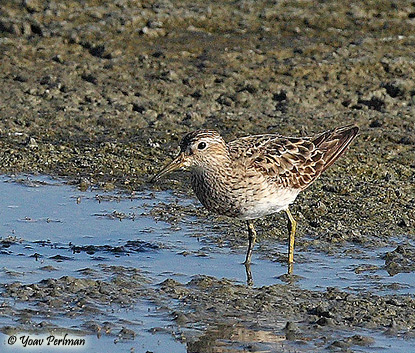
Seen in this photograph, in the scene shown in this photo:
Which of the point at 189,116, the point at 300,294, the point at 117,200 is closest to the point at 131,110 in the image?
the point at 189,116

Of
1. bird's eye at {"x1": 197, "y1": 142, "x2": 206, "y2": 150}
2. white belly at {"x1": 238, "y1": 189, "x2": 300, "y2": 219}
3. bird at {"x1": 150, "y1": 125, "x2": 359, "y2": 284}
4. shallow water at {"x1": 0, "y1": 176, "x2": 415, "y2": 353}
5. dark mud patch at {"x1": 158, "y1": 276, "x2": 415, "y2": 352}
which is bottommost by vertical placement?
shallow water at {"x1": 0, "y1": 176, "x2": 415, "y2": 353}

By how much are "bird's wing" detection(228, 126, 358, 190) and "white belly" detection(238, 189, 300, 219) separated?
0.34 ft

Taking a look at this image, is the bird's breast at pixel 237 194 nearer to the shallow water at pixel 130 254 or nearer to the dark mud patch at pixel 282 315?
the shallow water at pixel 130 254

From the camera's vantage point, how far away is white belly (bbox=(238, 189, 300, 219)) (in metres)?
9.23

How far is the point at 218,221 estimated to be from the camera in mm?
10305

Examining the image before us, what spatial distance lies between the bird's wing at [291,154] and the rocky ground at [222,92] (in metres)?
0.65

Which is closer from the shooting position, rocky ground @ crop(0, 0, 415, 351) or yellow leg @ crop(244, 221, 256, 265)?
yellow leg @ crop(244, 221, 256, 265)

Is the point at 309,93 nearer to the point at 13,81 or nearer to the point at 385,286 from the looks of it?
the point at 13,81

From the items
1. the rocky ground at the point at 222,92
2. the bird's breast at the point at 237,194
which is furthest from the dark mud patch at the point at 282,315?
the bird's breast at the point at 237,194

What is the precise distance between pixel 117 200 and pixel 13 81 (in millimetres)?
3700

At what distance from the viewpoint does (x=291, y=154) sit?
982 cm

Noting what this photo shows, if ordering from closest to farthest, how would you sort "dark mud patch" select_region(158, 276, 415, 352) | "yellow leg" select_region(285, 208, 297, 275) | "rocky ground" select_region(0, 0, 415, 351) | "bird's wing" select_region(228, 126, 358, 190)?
1. "dark mud patch" select_region(158, 276, 415, 352)
2. "yellow leg" select_region(285, 208, 297, 275)
3. "bird's wing" select_region(228, 126, 358, 190)
4. "rocky ground" select_region(0, 0, 415, 351)

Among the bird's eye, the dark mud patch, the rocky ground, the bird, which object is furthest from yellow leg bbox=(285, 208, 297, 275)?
the bird's eye

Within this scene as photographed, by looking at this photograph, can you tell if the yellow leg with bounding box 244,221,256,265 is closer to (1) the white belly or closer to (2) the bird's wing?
(1) the white belly
